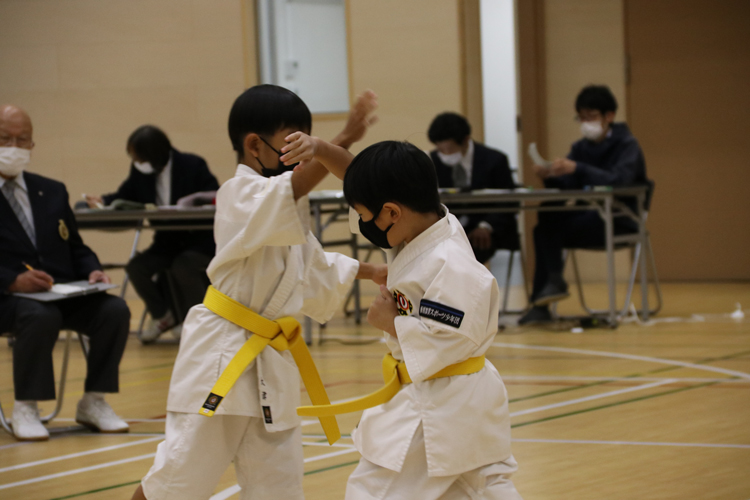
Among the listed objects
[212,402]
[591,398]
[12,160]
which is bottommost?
[591,398]

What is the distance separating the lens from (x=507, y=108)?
9297 millimetres

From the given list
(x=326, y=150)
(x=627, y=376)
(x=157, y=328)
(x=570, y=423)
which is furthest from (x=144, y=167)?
(x=326, y=150)

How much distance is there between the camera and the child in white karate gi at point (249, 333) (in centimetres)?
204

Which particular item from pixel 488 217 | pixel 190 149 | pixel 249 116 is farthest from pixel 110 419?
pixel 190 149

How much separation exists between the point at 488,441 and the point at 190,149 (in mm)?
8144

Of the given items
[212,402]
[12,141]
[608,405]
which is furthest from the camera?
[12,141]

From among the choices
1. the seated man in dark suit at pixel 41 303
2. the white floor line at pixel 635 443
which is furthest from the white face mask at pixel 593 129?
the seated man in dark suit at pixel 41 303

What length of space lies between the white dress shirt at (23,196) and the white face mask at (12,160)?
0.12ft

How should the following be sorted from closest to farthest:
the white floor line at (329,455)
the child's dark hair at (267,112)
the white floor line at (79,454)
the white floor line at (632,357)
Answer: the child's dark hair at (267,112), the white floor line at (329,455), the white floor line at (79,454), the white floor line at (632,357)

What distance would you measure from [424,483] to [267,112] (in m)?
1.00

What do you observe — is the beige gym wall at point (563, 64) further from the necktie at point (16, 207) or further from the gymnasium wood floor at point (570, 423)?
the necktie at point (16, 207)

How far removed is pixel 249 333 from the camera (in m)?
2.17

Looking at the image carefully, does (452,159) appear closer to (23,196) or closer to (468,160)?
(468,160)

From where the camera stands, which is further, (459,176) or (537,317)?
(459,176)
